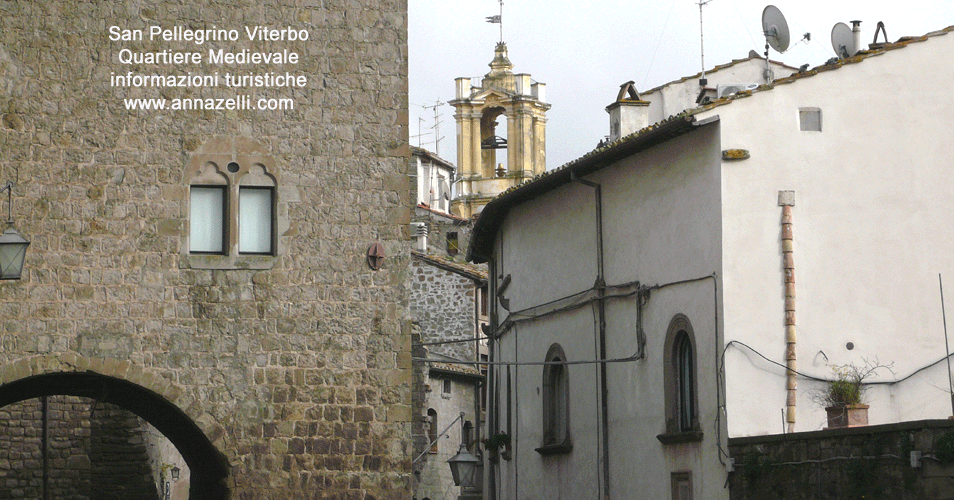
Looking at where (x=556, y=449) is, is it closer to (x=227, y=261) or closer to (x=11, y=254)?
(x=227, y=261)

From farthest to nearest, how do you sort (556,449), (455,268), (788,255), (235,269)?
1. (455,268)
2. (556,449)
3. (788,255)
4. (235,269)

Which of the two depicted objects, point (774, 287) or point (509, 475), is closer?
point (774, 287)

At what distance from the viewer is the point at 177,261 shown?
15641 millimetres

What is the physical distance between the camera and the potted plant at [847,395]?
15969mm

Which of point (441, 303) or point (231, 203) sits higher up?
point (441, 303)

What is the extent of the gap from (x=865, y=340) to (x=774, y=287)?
1.21 m

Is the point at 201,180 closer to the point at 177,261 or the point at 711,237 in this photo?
the point at 177,261

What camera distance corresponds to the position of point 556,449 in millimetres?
22688

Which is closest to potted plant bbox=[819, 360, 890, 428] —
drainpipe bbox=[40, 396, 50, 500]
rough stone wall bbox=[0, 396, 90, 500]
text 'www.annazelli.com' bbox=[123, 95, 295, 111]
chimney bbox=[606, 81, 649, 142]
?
text 'www.annazelli.com' bbox=[123, 95, 295, 111]

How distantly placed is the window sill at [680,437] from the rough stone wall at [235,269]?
148 inches

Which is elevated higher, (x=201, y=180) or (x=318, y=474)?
(x=201, y=180)

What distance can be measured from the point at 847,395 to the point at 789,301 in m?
1.37

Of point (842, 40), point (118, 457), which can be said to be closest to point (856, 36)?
point (842, 40)

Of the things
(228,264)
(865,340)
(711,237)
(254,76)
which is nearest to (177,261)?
(228,264)
